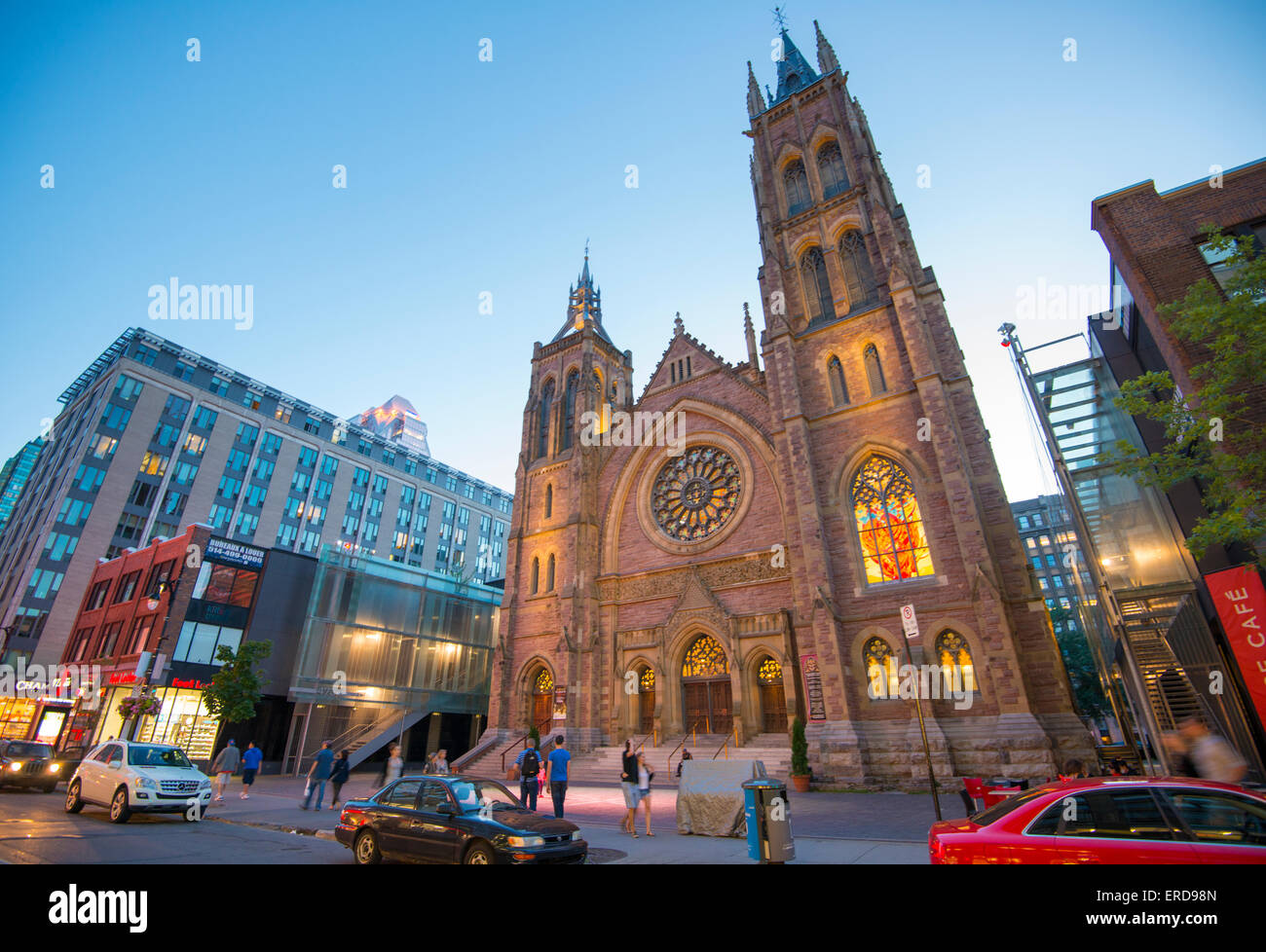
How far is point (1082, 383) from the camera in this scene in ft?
66.9

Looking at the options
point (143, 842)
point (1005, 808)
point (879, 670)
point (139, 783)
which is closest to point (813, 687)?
point (879, 670)

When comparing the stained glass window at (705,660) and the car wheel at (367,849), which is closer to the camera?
the car wheel at (367,849)

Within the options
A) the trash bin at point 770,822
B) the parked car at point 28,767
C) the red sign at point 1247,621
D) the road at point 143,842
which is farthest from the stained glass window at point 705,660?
the parked car at point 28,767

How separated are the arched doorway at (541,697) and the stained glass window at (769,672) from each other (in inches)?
434

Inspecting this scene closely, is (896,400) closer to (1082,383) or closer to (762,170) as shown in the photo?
(1082,383)

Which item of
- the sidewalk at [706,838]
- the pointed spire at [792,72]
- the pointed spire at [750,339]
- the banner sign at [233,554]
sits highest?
the pointed spire at [792,72]

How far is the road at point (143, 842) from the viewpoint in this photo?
8375 millimetres

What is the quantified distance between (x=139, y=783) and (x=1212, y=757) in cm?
1960

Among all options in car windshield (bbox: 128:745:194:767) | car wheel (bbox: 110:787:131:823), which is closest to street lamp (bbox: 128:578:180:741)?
car windshield (bbox: 128:745:194:767)

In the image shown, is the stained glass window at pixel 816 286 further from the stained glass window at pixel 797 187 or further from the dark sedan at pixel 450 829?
the dark sedan at pixel 450 829

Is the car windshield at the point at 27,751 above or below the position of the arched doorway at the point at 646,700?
below

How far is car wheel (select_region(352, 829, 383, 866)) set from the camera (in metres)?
8.45
